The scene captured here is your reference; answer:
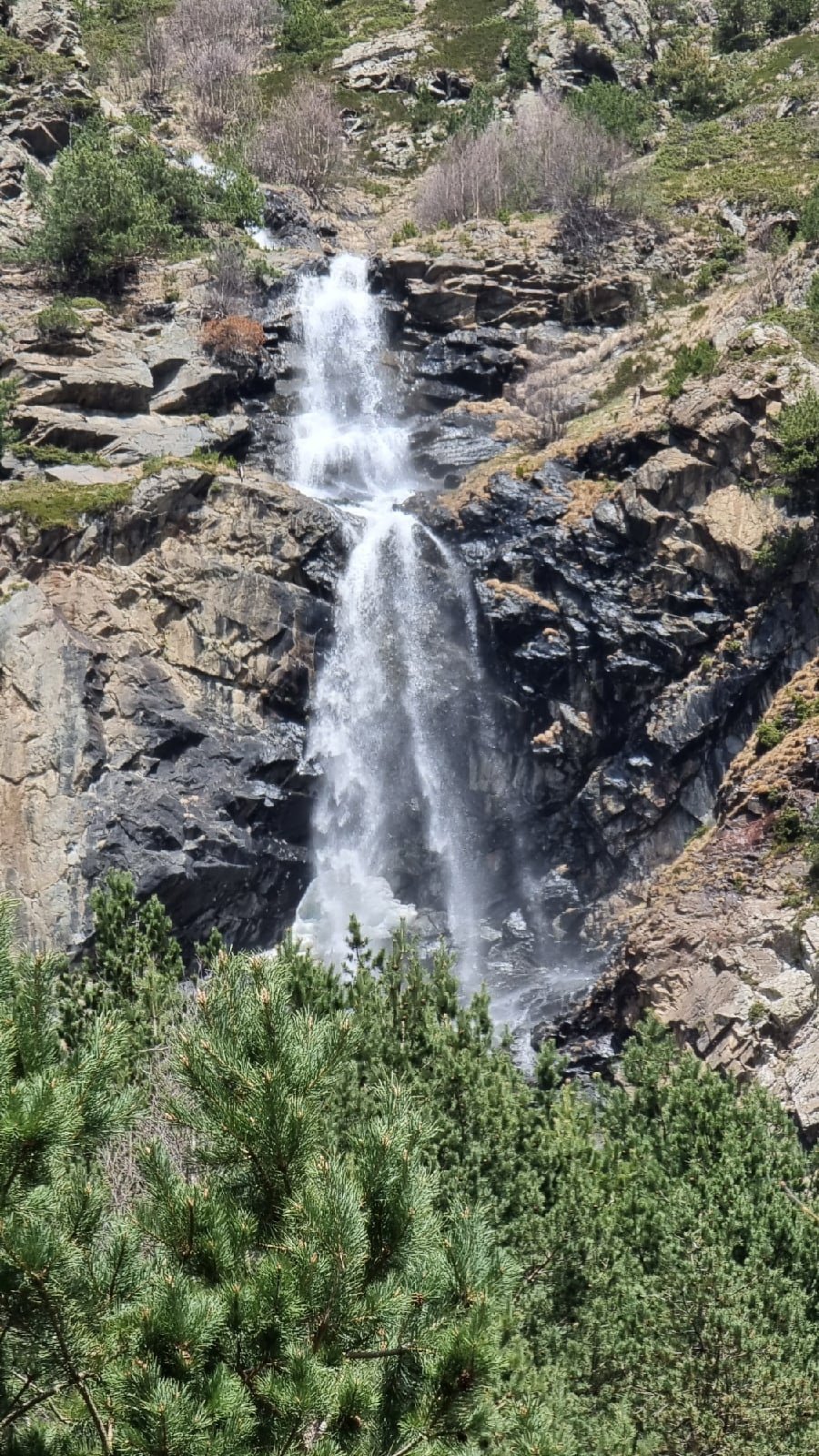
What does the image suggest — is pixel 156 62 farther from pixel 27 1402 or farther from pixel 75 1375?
pixel 75 1375

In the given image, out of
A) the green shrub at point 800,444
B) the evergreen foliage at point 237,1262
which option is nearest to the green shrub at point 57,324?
the green shrub at point 800,444

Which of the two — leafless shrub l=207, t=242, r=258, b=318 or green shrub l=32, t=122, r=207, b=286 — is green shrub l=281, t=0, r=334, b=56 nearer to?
green shrub l=32, t=122, r=207, b=286

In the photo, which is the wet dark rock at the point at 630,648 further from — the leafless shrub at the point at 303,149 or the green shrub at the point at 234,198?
the leafless shrub at the point at 303,149

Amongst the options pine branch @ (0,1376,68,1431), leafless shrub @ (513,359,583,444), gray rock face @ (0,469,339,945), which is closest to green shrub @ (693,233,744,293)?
leafless shrub @ (513,359,583,444)

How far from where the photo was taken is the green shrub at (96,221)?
3906cm

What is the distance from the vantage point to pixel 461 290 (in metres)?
41.2

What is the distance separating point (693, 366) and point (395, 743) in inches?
463

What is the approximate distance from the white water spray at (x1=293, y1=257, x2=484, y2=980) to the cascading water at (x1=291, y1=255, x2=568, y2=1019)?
0.09 ft

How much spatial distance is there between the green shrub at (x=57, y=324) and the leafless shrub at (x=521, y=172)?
1794 centimetres

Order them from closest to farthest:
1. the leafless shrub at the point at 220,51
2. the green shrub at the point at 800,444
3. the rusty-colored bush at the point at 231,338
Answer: the green shrub at the point at 800,444, the rusty-colored bush at the point at 231,338, the leafless shrub at the point at 220,51

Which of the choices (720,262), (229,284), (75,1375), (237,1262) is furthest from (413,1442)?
(720,262)

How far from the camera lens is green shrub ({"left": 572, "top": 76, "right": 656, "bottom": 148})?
51188 mm

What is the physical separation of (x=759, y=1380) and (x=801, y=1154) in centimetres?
331

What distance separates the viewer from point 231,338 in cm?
3725
